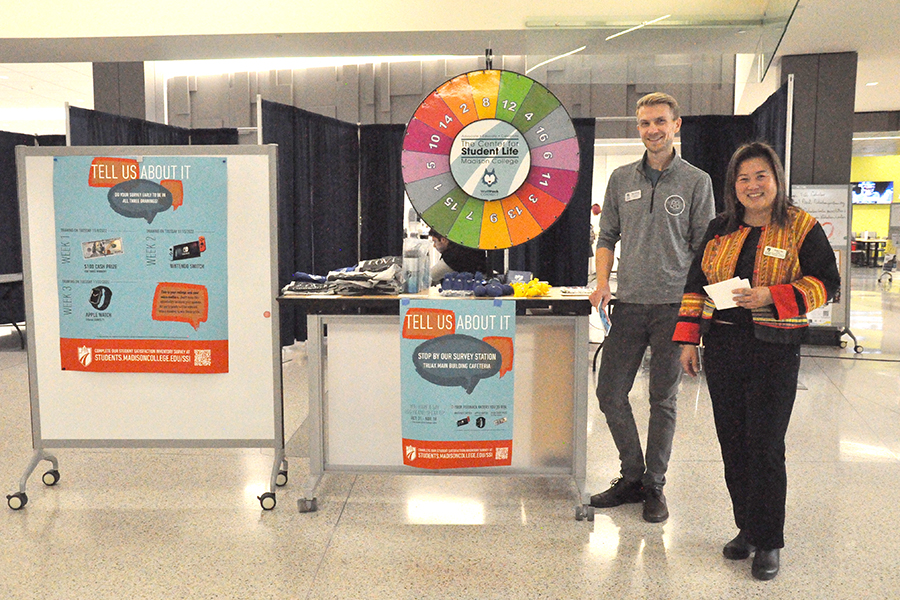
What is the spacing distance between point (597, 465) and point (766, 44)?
3.11 meters

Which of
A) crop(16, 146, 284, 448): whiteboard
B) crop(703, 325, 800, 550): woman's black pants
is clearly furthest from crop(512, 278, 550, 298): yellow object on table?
crop(16, 146, 284, 448): whiteboard

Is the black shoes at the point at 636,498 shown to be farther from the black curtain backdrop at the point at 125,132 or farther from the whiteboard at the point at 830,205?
the black curtain backdrop at the point at 125,132

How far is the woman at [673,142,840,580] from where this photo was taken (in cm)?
219

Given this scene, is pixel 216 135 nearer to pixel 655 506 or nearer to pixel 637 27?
pixel 637 27

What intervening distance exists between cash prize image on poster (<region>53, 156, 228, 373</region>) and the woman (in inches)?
77.0

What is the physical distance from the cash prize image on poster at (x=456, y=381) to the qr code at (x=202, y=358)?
2.85ft

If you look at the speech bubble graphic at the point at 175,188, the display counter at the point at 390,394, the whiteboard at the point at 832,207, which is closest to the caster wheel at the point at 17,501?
the display counter at the point at 390,394

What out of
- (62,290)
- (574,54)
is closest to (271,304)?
(62,290)

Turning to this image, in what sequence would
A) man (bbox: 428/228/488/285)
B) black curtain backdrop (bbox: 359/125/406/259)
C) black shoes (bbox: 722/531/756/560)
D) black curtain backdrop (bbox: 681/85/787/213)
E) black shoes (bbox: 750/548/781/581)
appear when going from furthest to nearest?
black curtain backdrop (bbox: 359/125/406/259)
black curtain backdrop (bbox: 681/85/787/213)
man (bbox: 428/228/488/285)
black shoes (bbox: 722/531/756/560)
black shoes (bbox: 750/548/781/581)

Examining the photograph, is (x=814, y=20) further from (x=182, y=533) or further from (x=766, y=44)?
(x=182, y=533)

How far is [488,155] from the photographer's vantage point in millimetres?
2828

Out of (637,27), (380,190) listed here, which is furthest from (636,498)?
(380,190)

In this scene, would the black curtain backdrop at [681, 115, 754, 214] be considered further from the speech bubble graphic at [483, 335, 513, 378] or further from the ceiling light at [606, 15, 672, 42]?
the speech bubble graphic at [483, 335, 513, 378]

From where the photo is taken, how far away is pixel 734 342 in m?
2.29
